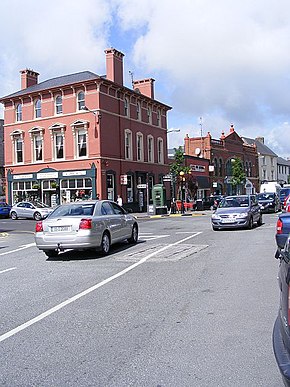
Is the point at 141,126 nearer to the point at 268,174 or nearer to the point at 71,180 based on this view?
the point at 71,180

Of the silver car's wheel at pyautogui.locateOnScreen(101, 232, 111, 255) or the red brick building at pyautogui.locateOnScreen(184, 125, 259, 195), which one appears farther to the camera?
the red brick building at pyautogui.locateOnScreen(184, 125, 259, 195)

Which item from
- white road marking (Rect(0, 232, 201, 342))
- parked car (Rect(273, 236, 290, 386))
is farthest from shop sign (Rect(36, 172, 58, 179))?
parked car (Rect(273, 236, 290, 386))

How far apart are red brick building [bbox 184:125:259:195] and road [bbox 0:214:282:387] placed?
5243 centimetres

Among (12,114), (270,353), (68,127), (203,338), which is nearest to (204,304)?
(203,338)

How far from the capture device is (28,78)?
156ft

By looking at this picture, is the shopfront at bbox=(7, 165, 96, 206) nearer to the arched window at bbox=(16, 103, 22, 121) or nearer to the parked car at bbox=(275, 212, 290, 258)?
the arched window at bbox=(16, 103, 22, 121)

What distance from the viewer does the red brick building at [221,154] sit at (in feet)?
211

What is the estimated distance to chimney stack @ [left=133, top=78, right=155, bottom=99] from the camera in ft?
163

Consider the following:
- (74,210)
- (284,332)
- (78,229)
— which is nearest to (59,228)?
(78,229)

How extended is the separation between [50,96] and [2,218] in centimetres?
1168

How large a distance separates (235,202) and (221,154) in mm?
46953

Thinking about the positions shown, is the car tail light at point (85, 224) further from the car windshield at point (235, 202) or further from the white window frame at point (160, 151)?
the white window frame at point (160, 151)

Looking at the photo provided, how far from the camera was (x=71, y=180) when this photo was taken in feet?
135

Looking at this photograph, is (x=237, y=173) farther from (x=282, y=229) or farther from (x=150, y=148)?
(x=282, y=229)
